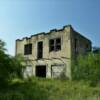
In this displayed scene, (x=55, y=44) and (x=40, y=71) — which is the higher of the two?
(x=55, y=44)

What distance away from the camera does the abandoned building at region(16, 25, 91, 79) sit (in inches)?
810

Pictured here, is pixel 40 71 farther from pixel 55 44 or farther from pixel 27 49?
pixel 55 44

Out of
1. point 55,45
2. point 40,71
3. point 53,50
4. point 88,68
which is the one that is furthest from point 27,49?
point 88,68

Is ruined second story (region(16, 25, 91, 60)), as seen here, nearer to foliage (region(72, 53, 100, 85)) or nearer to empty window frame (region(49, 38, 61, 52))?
empty window frame (region(49, 38, 61, 52))

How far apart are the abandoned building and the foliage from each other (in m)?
1.37

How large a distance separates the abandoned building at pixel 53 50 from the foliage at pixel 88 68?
1367 mm

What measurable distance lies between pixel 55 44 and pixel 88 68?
531cm

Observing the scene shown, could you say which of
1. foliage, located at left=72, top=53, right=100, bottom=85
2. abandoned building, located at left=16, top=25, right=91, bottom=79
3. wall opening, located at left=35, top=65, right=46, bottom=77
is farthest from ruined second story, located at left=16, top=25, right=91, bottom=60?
foliage, located at left=72, top=53, right=100, bottom=85

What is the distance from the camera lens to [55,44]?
71.4 ft

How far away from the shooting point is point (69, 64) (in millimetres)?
19984

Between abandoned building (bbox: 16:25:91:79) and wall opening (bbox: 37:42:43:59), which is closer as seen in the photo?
abandoned building (bbox: 16:25:91:79)

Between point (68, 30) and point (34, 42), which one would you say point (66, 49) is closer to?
point (68, 30)

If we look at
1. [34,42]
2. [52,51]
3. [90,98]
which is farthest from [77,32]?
[90,98]

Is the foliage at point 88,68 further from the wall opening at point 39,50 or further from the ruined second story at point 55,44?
the wall opening at point 39,50
